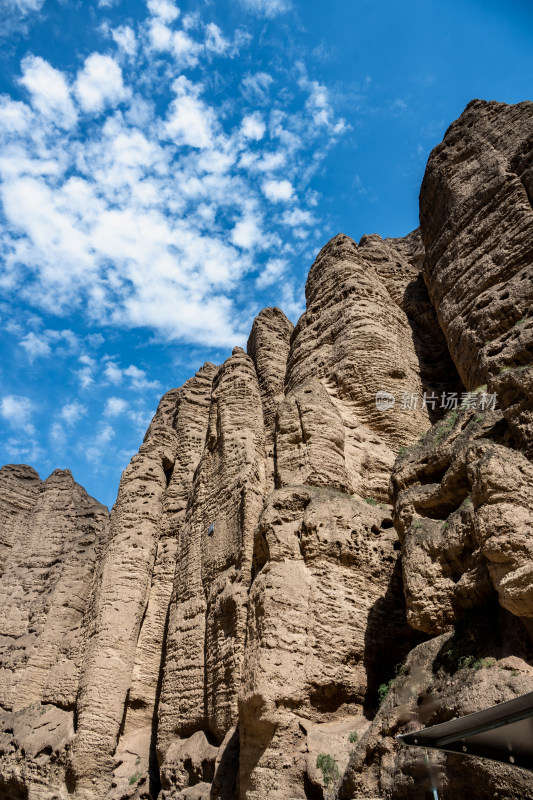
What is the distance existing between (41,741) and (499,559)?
43.3 feet

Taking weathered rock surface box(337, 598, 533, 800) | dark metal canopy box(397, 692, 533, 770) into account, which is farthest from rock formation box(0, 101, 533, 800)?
dark metal canopy box(397, 692, 533, 770)

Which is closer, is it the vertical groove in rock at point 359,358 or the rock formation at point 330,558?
the rock formation at point 330,558

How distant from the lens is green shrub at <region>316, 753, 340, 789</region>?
765cm

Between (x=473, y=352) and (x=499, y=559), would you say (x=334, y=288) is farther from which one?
(x=499, y=559)

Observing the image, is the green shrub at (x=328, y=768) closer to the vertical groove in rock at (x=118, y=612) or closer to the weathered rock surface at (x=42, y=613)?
the vertical groove in rock at (x=118, y=612)

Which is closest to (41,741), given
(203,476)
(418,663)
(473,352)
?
(203,476)

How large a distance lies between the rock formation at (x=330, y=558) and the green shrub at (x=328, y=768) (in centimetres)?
4

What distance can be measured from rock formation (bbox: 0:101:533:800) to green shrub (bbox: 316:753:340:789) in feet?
0.14

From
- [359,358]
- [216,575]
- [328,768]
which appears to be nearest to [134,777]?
[216,575]

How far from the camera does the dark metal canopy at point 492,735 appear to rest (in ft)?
13.6

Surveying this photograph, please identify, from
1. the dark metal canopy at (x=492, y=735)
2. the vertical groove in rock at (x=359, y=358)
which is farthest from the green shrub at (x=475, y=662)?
the vertical groove in rock at (x=359, y=358)

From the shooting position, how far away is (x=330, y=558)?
10.2m

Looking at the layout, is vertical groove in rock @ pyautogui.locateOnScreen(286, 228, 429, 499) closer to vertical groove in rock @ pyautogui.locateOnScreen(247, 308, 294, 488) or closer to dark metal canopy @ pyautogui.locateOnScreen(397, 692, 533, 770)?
vertical groove in rock @ pyautogui.locateOnScreen(247, 308, 294, 488)

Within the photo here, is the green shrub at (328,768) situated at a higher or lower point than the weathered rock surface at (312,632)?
lower
